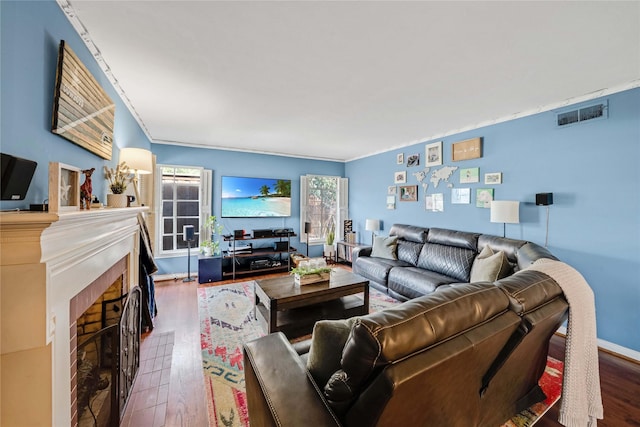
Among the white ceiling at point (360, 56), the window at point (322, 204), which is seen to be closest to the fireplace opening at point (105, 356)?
the white ceiling at point (360, 56)

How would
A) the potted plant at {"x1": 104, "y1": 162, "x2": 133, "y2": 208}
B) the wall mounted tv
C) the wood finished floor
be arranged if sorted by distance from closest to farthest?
1. the wood finished floor
2. the potted plant at {"x1": 104, "y1": 162, "x2": 133, "y2": 208}
3. the wall mounted tv

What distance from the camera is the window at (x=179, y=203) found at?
4.38 m

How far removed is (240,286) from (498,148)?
4.22 m

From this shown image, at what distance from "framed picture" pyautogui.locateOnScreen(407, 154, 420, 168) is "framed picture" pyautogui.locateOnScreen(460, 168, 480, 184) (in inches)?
32.2

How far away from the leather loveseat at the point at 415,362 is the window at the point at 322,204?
14.1 ft

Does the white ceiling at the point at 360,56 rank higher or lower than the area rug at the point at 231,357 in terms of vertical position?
higher

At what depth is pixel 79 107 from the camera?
1.51m

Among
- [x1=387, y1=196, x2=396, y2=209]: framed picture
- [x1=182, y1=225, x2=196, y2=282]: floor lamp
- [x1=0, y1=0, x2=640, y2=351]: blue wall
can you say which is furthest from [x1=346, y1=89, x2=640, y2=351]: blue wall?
[x1=182, y1=225, x2=196, y2=282]: floor lamp

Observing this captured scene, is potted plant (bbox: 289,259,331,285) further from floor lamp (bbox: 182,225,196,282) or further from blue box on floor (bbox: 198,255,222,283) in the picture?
floor lamp (bbox: 182,225,196,282)

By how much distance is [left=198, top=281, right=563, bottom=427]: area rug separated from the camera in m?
1.61

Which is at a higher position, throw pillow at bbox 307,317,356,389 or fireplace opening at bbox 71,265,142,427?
throw pillow at bbox 307,317,356,389

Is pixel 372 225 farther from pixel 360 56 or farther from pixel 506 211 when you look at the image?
pixel 360 56

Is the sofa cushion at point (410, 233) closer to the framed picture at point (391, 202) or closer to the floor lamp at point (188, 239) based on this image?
the framed picture at point (391, 202)

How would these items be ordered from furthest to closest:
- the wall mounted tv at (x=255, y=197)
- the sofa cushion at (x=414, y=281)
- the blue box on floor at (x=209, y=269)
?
the wall mounted tv at (x=255, y=197)
the blue box on floor at (x=209, y=269)
the sofa cushion at (x=414, y=281)
